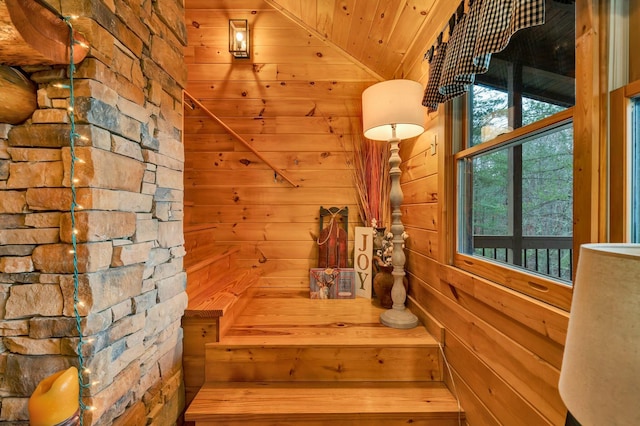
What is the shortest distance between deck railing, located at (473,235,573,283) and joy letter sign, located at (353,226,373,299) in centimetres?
101

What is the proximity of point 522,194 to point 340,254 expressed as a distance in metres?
1.48

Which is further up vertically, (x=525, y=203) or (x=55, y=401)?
(x=525, y=203)

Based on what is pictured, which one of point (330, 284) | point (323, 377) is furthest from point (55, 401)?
point (330, 284)

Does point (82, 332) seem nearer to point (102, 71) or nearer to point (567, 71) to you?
point (102, 71)

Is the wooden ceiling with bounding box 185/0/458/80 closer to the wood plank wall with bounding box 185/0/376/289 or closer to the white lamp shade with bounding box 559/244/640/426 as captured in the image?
the wood plank wall with bounding box 185/0/376/289

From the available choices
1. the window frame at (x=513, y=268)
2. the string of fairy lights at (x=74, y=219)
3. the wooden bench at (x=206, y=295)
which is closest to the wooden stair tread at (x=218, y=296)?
the wooden bench at (x=206, y=295)

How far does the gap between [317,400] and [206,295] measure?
939 millimetres

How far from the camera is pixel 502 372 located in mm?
1072

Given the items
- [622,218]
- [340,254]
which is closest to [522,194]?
[622,218]

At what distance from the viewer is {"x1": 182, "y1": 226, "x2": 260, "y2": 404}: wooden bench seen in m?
1.52

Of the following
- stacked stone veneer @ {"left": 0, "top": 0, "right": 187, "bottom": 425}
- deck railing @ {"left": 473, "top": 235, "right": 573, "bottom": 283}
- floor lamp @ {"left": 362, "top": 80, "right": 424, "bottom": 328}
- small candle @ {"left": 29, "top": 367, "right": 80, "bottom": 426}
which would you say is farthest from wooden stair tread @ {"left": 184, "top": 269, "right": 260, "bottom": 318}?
deck railing @ {"left": 473, "top": 235, "right": 573, "bottom": 283}

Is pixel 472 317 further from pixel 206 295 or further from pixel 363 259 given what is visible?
pixel 206 295

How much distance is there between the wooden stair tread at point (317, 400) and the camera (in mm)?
1275

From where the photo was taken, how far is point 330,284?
2205mm
